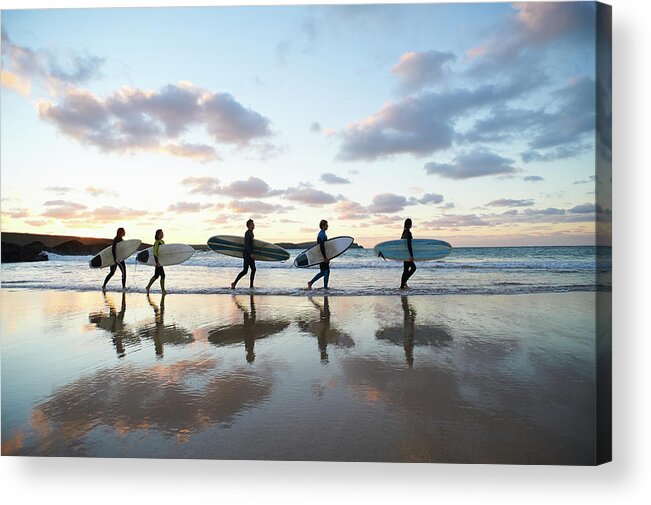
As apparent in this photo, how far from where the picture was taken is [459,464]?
2775 millimetres

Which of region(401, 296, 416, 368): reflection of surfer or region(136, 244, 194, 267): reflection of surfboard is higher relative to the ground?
region(136, 244, 194, 267): reflection of surfboard

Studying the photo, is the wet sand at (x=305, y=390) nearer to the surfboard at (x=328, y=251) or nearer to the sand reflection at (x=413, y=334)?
the sand reflection at (x=413, y=334)

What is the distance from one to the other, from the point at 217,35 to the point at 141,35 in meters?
0.76

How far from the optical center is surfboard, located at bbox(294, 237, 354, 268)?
28.6ft

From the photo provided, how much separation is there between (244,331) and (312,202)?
237cm

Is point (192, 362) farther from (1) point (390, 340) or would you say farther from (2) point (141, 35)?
(2) point (141, 35)

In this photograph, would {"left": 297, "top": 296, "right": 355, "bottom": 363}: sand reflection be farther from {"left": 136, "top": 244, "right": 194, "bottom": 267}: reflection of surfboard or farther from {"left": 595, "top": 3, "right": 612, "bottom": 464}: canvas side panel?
{"left": 136, "top": 244, "right": 194, "bottom": 267}: reflection of surfboard

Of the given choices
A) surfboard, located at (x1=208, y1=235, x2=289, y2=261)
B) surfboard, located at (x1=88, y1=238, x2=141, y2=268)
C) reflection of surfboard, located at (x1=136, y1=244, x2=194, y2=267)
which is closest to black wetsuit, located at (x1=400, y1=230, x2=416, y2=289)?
surfboard, located at (x1=208, y1=235, x2=289, y2=261)

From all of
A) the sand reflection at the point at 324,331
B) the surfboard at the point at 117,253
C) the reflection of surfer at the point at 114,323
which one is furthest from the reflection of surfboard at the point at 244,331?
the surfboard at the point at 117,253

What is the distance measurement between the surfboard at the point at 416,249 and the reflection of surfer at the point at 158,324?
435cm

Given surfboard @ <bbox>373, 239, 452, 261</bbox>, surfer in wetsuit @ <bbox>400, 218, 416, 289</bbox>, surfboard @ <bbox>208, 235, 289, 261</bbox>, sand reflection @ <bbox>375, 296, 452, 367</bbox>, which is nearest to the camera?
sand reflection @ <bbox>375, 296, 452, 367</bbox>

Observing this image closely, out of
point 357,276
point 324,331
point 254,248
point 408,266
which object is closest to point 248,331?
point 324,331

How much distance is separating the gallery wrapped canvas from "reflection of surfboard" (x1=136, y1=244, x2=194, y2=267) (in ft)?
5.51

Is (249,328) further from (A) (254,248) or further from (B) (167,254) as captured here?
(B) (167,254)
